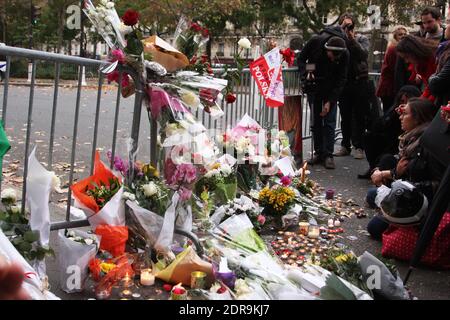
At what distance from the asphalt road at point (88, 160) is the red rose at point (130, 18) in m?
0.76

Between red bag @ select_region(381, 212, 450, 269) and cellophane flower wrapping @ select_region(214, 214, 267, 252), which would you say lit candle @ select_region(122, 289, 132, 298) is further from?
red bag @ select_region(381, 212, 450, 269)

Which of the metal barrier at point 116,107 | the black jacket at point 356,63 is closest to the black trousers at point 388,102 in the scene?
the black jacket at point 356,63

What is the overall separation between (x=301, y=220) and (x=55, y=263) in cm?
234

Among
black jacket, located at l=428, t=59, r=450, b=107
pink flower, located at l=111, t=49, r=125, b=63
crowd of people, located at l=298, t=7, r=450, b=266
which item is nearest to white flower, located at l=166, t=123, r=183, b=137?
pink flower, located at l=111, t=49, r=125, b=63

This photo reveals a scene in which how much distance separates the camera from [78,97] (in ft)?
12.9

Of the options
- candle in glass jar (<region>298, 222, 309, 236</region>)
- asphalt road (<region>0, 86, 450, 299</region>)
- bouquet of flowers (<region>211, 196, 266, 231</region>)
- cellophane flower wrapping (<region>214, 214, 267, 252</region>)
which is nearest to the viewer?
asphalt road (<region>0, 86, 450, 299</region>)

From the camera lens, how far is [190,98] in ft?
12.7

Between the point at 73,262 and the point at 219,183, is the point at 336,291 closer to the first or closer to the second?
the point at 73,262

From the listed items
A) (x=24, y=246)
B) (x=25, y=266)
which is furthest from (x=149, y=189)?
(x=25, y=266)

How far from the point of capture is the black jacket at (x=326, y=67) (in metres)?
7.29

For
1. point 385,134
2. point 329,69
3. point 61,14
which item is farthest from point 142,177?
point 61,14

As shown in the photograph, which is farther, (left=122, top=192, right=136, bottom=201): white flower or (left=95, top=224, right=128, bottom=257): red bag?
(left=122, top=192, right=136, bottom=201): white flower

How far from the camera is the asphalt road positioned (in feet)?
12.6

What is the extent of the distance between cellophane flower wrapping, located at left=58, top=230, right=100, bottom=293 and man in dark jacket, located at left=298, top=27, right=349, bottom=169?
15.2 feet
